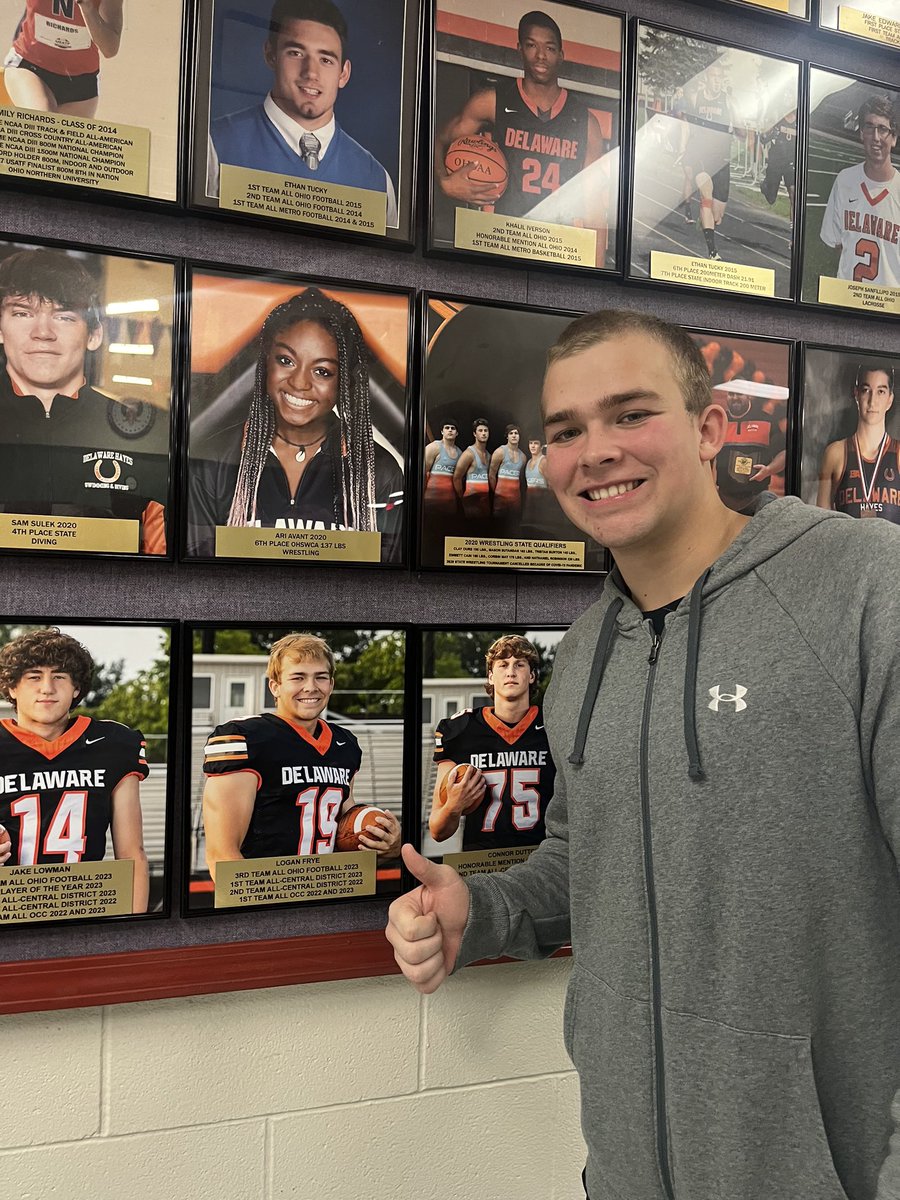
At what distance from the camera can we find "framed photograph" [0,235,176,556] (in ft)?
4.09

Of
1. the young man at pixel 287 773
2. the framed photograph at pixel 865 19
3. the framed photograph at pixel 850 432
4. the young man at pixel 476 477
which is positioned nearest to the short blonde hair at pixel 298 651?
the young man at pixel 287 773

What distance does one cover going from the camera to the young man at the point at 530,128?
146 centimetres

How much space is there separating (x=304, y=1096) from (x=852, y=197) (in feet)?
5.90

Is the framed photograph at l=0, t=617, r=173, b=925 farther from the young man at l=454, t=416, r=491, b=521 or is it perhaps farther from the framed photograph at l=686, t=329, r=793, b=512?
the framed photograph at l=686, t=329, r=793, b=512

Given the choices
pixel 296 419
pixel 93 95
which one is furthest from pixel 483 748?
pixel 93 95

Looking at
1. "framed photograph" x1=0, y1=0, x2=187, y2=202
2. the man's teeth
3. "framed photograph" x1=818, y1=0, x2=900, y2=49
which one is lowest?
the man's teeth

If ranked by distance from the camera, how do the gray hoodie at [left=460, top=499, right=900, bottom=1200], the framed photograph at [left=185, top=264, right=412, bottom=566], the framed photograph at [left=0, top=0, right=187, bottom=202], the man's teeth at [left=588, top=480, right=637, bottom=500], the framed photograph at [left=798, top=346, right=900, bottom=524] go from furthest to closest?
1. the framed photograph at [left=798, top=346, right=900, bottom=524]
2. the framed photograph at [left=185, top=264, right=412, bottom=566]
3. the framed photograph at [left=0, top=0, right=187, bottom=202]
4. the man's teeth at [left=588, top=480, right=637, bottom=500]
5. the gray hoodie at [left=460, top=499, right=900, bottom=1200]

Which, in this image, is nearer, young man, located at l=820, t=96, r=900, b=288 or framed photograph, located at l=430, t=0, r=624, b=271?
framed photograph, located at l=430, t=0, r=624, b=271

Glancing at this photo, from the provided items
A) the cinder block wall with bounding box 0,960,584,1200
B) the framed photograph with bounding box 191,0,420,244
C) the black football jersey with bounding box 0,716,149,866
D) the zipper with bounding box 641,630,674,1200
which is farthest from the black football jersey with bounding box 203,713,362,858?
the framed photograph with bounding box 191,0,420,244

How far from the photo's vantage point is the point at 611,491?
111 cm

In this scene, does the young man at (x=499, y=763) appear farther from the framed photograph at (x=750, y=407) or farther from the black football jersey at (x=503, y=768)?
the framed photograph at (x=750, y=407)

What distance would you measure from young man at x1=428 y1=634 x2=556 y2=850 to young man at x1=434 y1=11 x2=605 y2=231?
713mm

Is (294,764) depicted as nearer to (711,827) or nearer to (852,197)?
(711,827)

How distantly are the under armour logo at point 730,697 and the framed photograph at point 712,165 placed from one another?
0.84m
